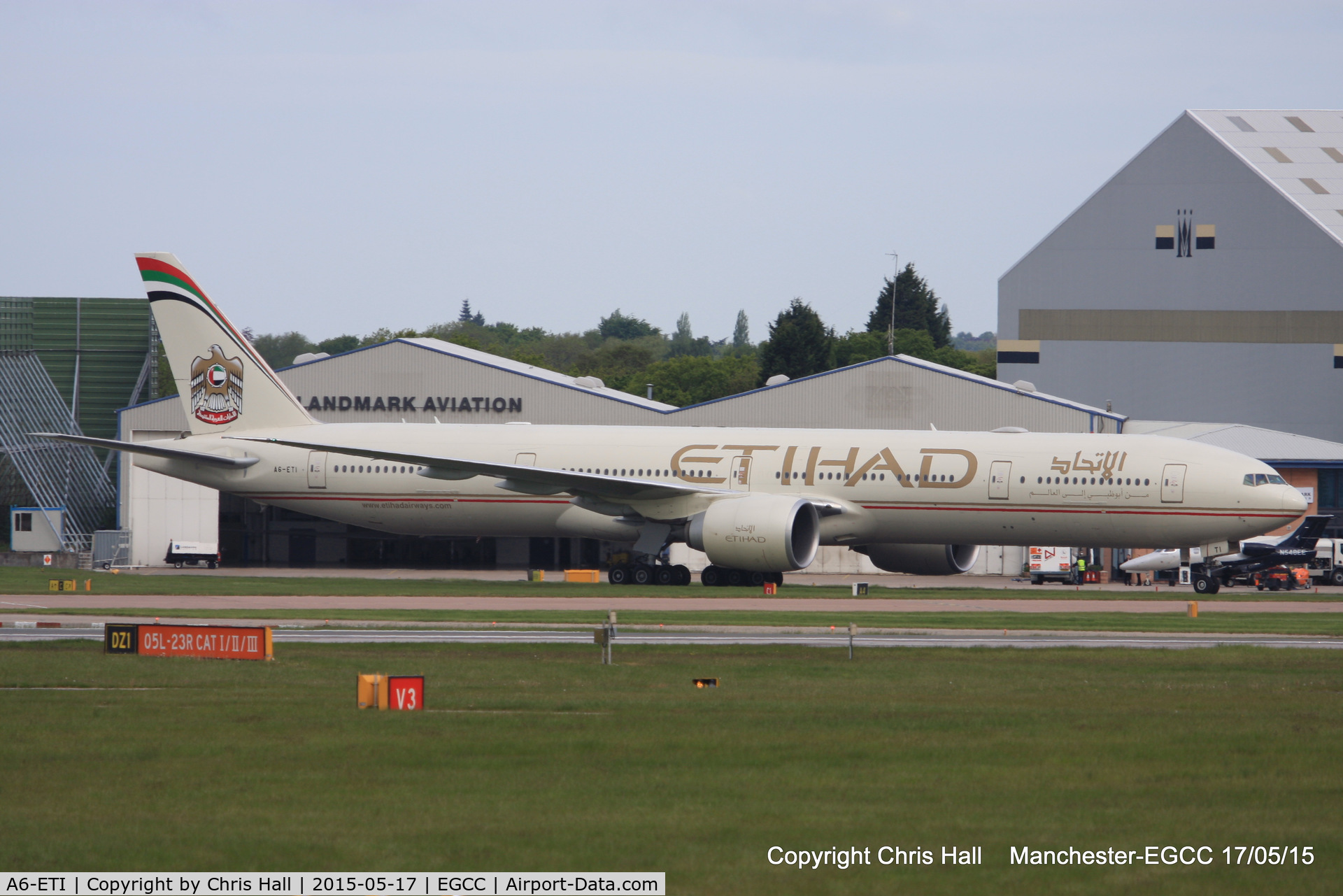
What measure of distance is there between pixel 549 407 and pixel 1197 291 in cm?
4247

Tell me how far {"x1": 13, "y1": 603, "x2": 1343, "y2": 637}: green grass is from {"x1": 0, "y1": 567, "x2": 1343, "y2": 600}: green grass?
5.50m

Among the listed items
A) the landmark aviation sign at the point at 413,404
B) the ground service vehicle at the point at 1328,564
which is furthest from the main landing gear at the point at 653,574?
the ground service vehicle at the point at 1328,564

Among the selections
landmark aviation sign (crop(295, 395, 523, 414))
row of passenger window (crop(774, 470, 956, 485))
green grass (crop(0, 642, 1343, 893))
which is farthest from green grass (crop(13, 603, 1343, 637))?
landmark aviation sign (crop(295, 395, 523, 414))

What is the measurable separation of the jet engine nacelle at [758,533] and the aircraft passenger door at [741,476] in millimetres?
2529

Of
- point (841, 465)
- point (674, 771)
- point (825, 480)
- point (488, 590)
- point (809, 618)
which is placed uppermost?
point (841, 465)

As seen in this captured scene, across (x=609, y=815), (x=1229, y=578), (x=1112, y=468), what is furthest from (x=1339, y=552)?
(x=609, y=815)

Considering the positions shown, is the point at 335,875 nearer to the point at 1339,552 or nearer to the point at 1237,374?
the point at 1339,552

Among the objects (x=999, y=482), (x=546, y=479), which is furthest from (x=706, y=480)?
(x=999, y=482)

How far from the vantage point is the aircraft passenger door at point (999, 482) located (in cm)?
3809

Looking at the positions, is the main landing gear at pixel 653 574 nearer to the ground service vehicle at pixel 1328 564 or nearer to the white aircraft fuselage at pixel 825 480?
the white aircraft fuselage at pixel 825 480

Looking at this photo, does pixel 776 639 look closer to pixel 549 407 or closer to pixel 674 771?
pixel 674 771

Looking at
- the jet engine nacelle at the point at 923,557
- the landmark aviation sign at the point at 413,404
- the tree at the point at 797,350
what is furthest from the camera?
the tree at the point at 797,350

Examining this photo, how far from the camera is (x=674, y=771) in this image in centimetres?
1267

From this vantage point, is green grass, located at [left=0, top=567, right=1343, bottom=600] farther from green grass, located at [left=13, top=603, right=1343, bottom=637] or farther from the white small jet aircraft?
green grass, located at [left=13, top=603, right=1343, bottom=637]
